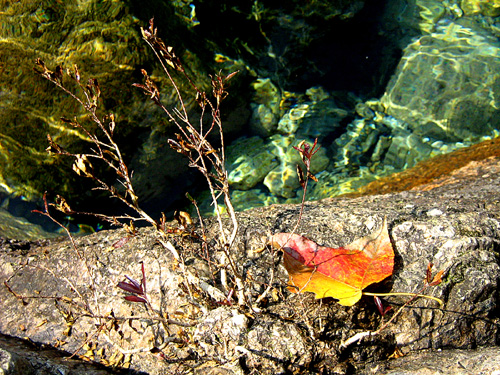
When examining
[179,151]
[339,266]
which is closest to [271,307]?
[339,266]

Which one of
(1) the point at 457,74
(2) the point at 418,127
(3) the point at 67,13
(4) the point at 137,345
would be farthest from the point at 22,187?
(1) the point at 457,74

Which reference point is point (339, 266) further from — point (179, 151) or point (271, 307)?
point (179, 151)

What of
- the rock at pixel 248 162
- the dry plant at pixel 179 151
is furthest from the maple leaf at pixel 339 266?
the rock at pixel 248 162

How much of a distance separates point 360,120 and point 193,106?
Result: 2.78m

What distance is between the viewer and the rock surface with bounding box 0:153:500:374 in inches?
68.0

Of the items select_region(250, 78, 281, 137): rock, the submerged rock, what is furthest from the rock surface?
the submerged rock

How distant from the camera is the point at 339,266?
6.13 ft

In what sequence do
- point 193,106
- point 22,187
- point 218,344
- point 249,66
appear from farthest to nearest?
point 249,66, point 193,106, point 22,187, point 218,344

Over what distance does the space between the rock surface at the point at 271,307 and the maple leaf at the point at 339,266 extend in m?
0.13

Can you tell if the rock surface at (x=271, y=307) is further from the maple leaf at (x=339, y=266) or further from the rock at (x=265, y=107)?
the rock at (x=265, y=107)

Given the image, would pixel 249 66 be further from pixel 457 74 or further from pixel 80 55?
pixel 457 74

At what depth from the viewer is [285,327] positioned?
70.8 inches

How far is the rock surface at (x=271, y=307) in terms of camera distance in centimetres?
173

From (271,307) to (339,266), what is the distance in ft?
1.42
